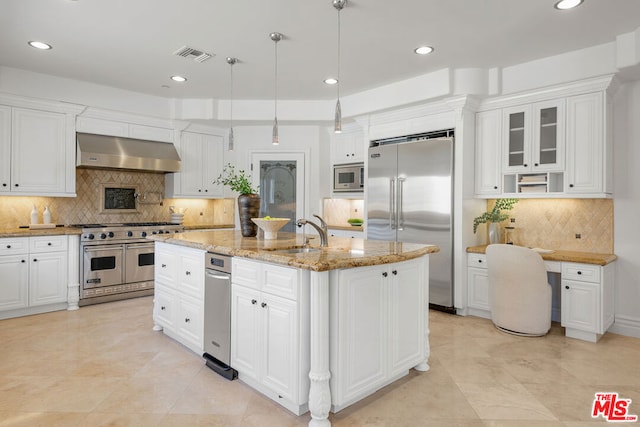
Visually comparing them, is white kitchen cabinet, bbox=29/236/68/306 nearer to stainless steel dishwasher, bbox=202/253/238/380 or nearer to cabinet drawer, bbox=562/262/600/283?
stainless steel dishwasher, bbox=202/253/238/380

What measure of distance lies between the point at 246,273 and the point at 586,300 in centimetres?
311

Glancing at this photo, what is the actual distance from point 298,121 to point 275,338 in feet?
12.8

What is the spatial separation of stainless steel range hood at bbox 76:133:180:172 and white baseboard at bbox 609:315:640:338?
5543mm

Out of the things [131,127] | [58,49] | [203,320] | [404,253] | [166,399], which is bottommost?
[166,399]

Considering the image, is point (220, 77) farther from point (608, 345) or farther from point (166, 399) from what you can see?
point (608, 345)

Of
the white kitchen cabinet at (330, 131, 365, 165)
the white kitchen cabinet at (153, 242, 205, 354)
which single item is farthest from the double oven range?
the white kitchen cabinet at (330, 131, 365, 165)

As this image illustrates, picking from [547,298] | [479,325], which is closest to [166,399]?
[479,325]

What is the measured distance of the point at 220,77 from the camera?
4.55m

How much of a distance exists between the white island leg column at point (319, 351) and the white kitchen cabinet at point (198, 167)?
417 cm

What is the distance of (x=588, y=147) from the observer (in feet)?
12.1

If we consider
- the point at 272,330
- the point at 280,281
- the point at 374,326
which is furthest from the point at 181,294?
the point at 374,326

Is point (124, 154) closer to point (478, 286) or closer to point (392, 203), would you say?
point (392, 203)

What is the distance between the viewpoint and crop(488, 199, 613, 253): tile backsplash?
12.8ft

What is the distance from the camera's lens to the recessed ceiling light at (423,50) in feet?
11.9
